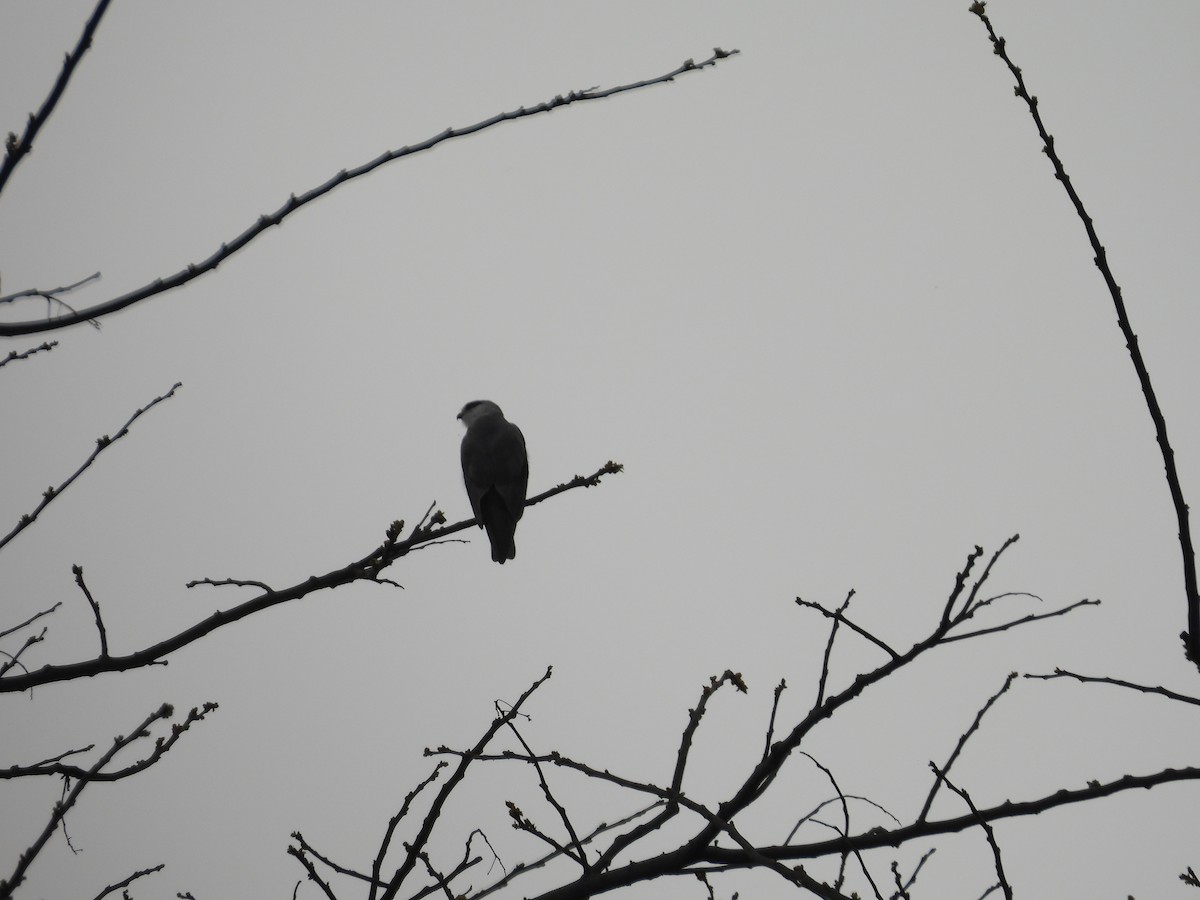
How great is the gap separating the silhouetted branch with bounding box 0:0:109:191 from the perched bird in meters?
5.75

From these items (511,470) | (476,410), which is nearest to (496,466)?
(511,470)

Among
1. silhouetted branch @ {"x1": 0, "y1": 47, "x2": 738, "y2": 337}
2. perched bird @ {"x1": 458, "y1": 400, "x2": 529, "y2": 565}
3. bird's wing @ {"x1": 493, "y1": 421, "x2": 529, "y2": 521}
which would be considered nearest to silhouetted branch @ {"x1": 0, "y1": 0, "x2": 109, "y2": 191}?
silhouetted branch @ {"x1": 0, "y1": 47, "x2": 738, "y2": 337}

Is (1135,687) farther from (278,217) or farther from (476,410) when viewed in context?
(476,410)

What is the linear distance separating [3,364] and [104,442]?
483 millimetres

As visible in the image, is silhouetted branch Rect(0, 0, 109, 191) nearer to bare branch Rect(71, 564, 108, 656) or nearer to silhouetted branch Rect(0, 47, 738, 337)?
silhouetted branch Rect(0, 47, 738, 337)

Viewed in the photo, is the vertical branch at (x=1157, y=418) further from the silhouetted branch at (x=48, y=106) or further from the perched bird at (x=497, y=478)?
the perched bird at (x=497, y=478)

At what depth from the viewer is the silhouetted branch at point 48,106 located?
1.49m

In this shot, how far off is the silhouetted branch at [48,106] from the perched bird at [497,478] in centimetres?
575

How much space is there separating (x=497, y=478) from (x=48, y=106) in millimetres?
6364

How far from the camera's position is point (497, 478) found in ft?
25.7

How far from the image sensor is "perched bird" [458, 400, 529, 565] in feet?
25.0

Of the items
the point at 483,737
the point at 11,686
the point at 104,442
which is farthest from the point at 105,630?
the point at 483,737

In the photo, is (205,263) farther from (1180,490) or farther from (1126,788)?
(1126,788)

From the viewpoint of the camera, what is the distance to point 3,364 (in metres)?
2.56
